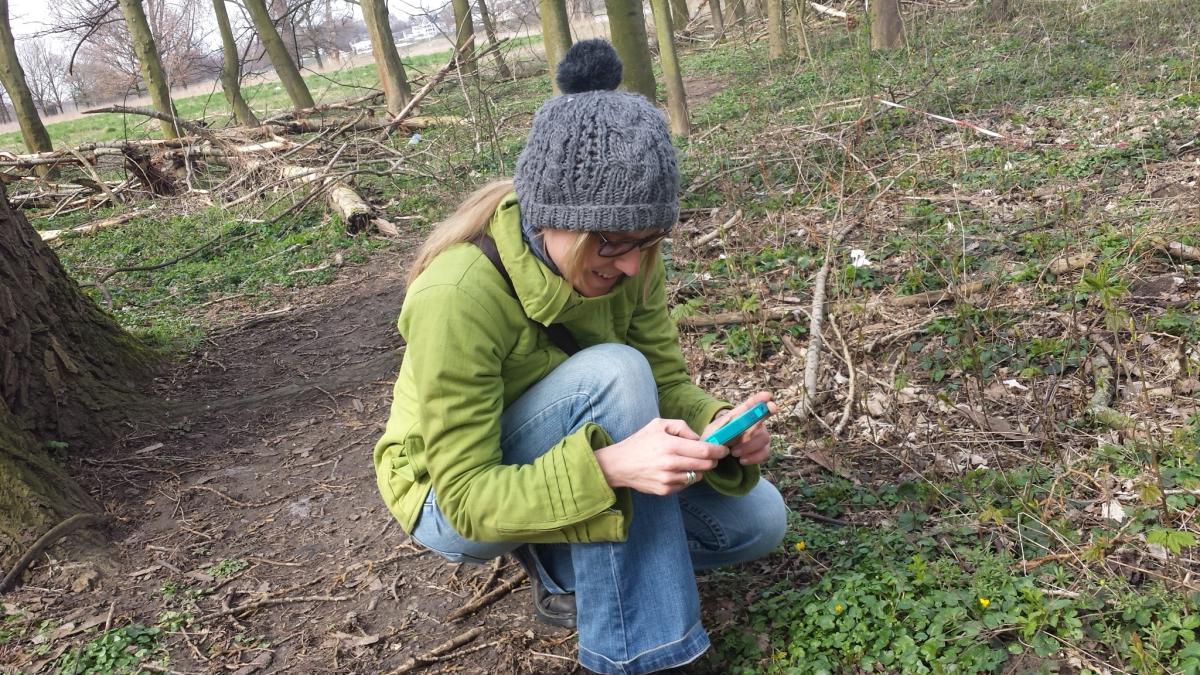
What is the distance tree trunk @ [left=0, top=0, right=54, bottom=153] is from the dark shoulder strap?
1273 cm

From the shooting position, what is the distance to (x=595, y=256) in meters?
1.85

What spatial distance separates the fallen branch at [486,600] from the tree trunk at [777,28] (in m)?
9.99

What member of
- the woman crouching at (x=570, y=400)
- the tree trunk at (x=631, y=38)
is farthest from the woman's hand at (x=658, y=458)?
the tree trunk at (x=631, y=38)

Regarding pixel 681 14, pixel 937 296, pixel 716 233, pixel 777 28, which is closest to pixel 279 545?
pixel 937 296

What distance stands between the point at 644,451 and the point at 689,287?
9.10 feet

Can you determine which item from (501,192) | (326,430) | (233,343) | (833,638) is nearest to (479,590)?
(833,638)

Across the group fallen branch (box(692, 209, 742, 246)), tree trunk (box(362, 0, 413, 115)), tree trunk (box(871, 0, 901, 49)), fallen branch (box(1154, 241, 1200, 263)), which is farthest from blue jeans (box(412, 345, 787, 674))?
tree trunk (box(362, 0, 413, 115))

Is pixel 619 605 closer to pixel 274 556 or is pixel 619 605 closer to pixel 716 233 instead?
pixel 274 556

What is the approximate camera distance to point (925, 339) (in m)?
3.58

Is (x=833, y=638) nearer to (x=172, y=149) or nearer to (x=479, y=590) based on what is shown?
(x=479, y=590)

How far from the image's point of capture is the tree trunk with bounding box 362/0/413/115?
1221 cm

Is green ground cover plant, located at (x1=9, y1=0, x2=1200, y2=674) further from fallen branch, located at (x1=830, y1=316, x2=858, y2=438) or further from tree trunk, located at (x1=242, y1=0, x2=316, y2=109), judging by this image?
tree trunk, located at (x1=242, y1=0, x2=316, y2=109)

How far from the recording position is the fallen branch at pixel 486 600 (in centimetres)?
256

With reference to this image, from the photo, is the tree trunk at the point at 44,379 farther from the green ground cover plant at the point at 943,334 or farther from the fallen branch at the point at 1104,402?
the fallen branch at the point at 1104,402
